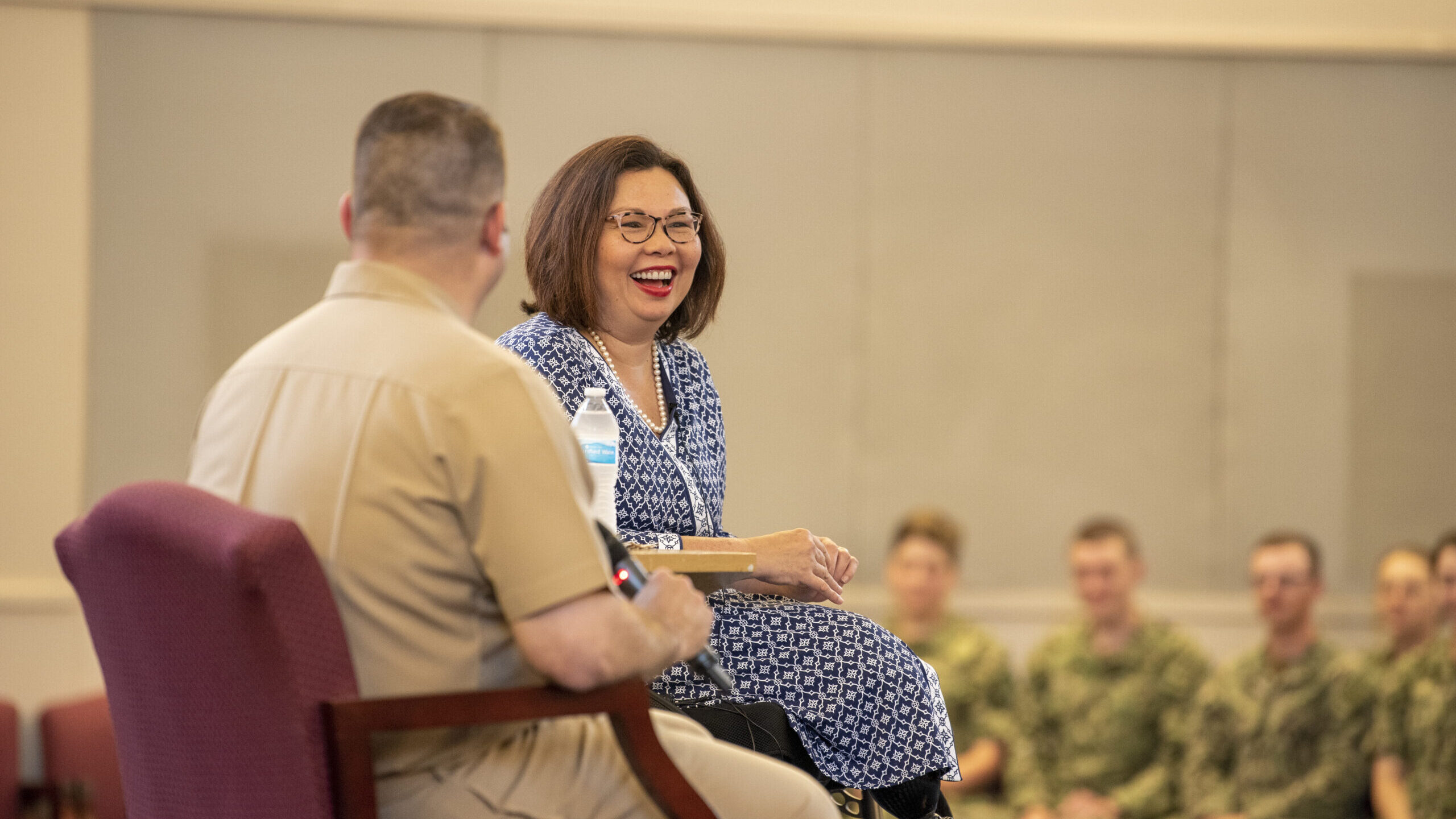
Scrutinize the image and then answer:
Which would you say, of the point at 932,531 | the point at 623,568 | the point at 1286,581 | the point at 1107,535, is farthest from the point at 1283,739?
the point at 623,568

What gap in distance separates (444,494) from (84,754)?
337cm

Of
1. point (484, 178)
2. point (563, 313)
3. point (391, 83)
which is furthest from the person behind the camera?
point (391, 83)

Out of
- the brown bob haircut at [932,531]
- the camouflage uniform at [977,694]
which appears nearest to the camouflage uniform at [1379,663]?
the camouflage uniform at [977,694]

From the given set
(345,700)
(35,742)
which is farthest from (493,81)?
(345,700)

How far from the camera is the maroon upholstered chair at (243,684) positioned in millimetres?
1283

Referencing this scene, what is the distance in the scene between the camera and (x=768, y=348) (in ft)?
17.2

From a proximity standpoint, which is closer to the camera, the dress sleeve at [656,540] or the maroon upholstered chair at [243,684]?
the maroon upholstered chair at [243,684]

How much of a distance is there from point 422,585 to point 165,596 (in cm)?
24

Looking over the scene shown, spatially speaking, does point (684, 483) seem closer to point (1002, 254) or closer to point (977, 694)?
point (977, 694)

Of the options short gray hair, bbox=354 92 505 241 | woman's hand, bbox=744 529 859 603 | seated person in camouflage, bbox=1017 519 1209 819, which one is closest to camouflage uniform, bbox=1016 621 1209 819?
seated person in camouflage, bbox=1017 519 1209 819

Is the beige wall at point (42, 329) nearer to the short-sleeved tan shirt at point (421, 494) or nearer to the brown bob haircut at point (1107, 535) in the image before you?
the brown bob haircut at point (1107, 535)

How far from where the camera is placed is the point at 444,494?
1.38 m

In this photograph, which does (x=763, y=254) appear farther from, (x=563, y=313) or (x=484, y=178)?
(x=484, y=178)

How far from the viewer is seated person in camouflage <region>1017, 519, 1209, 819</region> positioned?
438 cm
